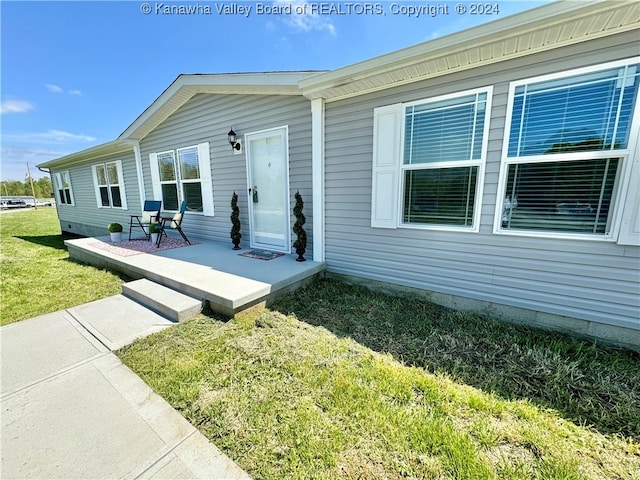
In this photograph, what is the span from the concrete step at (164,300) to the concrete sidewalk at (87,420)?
0.32m

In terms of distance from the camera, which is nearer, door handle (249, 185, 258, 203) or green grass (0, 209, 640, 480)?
green grass (0, 209, 640, 480)

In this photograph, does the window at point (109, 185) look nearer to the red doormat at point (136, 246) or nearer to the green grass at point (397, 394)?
the red doormat at point (136, 246)

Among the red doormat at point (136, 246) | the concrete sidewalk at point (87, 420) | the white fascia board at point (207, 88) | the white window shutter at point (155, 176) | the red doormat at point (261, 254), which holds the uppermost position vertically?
the white fascia board at point (207, 88)

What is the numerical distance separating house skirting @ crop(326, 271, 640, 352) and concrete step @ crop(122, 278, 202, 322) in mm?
2240

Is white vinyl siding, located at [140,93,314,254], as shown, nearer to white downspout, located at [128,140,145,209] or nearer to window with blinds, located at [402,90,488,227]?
white downspout, located at [128,140,145,209]

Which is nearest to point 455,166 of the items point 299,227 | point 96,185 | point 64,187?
point 299,227

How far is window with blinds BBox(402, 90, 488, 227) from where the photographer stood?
2.62 meters

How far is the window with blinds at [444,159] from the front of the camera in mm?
2625

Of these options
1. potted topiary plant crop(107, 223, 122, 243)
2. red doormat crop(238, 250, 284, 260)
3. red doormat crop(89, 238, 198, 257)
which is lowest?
red doormat crop(89, 238, 198, 257)

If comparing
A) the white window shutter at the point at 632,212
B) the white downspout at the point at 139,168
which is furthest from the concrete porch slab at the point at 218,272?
the white window shutter at the point at 632,212

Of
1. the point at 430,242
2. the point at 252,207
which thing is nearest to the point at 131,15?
the point at 252,207

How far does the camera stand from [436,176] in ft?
9.53

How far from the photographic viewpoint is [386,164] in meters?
3.12

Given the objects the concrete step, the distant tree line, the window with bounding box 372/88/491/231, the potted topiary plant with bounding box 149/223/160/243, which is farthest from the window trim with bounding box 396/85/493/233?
the distant tree line
